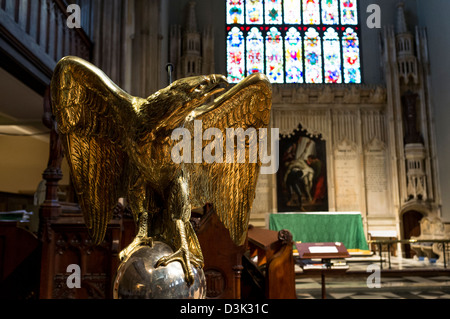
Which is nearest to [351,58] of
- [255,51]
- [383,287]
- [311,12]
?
[311,12]

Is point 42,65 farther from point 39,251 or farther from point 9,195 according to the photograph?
point 9,195

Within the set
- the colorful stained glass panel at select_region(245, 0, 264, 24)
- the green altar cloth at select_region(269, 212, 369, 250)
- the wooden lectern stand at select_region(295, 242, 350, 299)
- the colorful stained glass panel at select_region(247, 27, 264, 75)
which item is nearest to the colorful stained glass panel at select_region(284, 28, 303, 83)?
the colorful stained glass panel at select_region(247, 27, 264, 75)

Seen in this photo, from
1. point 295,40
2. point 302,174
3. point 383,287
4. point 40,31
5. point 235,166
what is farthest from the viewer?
point 295,40

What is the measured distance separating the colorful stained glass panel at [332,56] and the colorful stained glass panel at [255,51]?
2091 millimetres

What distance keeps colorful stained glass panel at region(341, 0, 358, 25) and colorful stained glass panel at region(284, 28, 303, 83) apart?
1.76 meters

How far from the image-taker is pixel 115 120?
39.5 inches

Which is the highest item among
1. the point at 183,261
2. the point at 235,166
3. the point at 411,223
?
the point at 235,166

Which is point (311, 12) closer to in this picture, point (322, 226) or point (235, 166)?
point (322, 226)

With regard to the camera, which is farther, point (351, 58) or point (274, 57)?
point (351, 58)

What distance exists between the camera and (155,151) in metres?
0.97

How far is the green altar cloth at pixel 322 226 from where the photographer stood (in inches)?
327

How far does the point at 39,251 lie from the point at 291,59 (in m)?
11.0

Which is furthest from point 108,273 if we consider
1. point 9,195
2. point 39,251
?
point 9,195

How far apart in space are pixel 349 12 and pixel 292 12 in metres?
1.94
